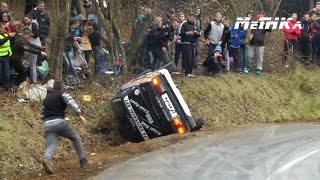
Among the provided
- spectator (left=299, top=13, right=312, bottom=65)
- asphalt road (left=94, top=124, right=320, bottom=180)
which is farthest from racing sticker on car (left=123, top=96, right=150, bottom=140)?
spectator (left=299, top=13, right=312, bottom=65)

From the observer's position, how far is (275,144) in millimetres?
14570

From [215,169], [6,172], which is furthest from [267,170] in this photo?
[6,172]

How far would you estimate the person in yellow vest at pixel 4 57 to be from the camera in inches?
551

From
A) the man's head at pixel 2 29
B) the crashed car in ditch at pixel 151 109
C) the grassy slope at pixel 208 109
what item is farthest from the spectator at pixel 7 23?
the crashed car in ditch at pixel 151 109

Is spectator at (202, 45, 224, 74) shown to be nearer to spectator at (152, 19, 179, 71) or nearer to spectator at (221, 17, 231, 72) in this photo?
spectator at (221, 17, 231, 72)

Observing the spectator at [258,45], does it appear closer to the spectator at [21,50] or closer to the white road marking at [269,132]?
the white road marking at [269,132]

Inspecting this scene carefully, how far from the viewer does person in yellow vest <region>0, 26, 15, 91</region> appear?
14002 millimetres

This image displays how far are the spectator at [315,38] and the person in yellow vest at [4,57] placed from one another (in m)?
12.4

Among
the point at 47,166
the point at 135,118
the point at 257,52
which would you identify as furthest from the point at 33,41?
the point at 257,52

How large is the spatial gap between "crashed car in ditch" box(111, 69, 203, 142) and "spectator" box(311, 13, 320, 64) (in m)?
9.64

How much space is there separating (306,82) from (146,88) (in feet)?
31.4

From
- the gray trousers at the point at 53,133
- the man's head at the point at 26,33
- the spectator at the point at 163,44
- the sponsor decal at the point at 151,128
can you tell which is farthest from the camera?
the spectator at the point at 163,44

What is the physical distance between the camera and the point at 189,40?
18.5 meters

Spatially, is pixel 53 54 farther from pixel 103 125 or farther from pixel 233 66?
pixel 233 66
